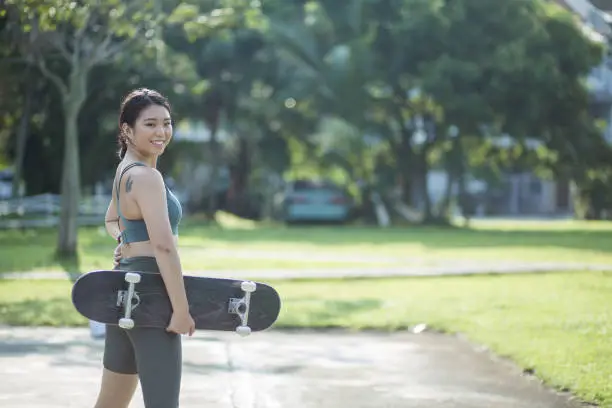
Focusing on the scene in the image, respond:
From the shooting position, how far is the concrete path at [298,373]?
8.20 m

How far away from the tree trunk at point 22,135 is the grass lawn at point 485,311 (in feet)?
62.1

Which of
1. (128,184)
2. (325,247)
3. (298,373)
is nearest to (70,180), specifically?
(325,247)

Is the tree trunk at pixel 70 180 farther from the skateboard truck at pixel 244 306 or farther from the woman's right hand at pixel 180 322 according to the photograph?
the woman's right hand at pixel 180 322

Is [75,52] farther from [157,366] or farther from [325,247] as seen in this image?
[157,366]

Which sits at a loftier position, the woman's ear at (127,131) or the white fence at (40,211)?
the woman's ear at (127,131)

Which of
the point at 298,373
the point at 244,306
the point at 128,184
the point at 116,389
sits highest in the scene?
the point at 128,184

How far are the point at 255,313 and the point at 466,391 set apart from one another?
3.81 meters

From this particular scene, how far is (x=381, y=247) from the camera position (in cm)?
2716

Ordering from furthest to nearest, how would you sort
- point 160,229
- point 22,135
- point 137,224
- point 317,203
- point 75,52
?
1. point 317,203
2. point 22,135
3. point 75,52
4. point 137,224
5. point 160,229

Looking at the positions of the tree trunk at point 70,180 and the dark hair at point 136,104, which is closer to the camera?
the dark hair at point 136,104

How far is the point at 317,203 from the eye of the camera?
4197 cm

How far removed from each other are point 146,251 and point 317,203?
1452 inches

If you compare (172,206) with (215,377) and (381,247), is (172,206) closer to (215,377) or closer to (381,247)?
(215,377)

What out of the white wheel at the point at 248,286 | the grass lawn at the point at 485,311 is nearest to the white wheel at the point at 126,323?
the white wheel at the point at 248,286
